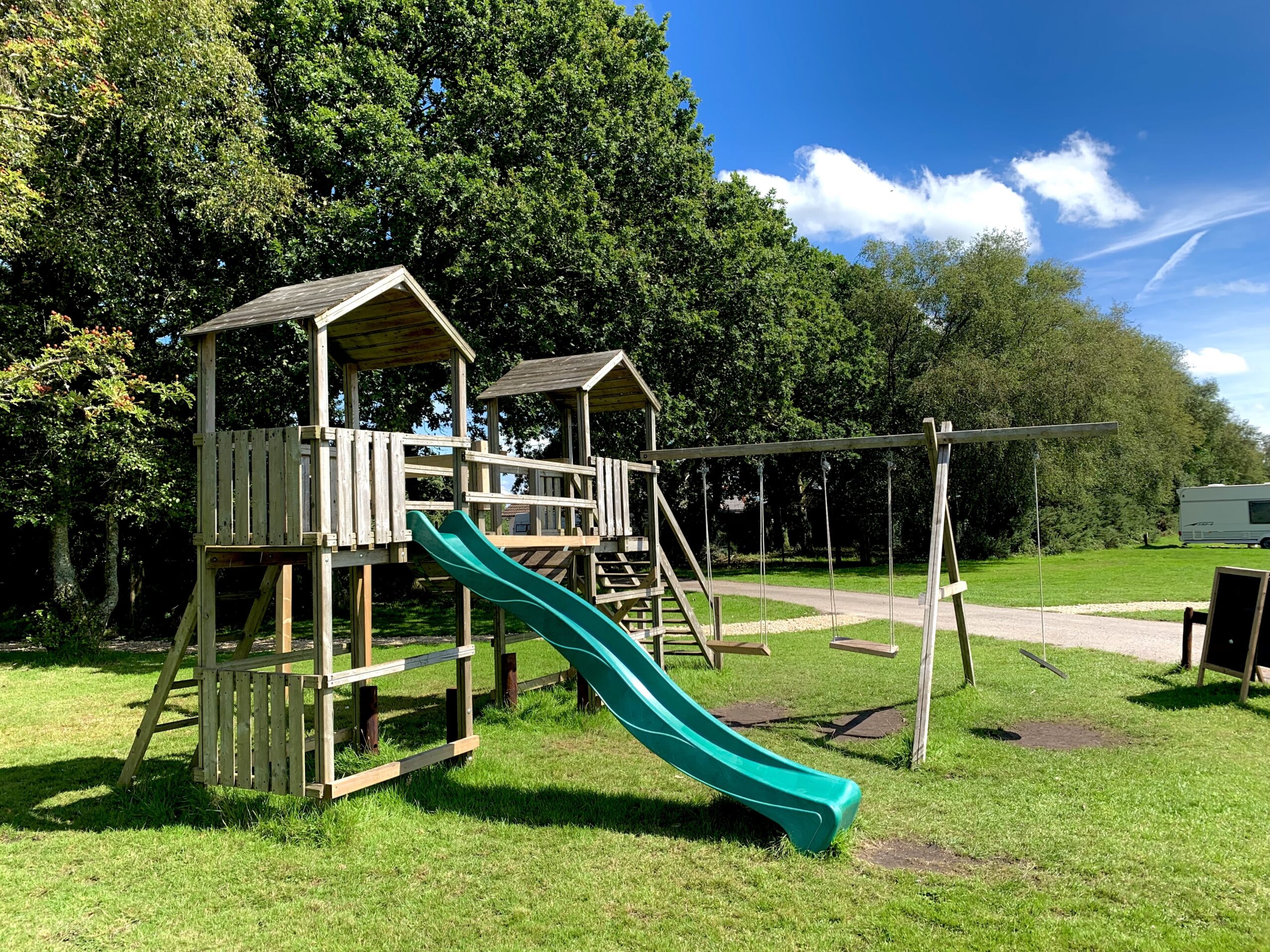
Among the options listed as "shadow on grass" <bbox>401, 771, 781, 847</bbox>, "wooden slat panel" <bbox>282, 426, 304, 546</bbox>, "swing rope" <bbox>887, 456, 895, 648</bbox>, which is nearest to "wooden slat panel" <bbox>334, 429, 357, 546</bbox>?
"wooden slat panel" <bbox>282, 426, 304, 546</bbox>

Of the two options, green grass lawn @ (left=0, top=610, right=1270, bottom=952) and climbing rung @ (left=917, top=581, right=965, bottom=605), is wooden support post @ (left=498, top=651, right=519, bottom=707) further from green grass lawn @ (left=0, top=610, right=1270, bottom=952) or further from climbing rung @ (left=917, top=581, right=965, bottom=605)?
climbing rung @ (left=917, top=581, right=965, bottom=605)

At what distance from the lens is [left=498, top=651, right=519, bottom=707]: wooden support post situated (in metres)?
9.39

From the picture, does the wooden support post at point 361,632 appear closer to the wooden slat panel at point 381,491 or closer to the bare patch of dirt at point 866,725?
the wooden slat panel at point 381,491

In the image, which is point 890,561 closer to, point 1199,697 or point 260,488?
point 1199,697

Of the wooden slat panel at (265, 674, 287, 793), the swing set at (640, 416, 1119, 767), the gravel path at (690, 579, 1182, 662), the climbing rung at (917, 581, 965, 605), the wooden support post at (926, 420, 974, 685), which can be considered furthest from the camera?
the gravel path at (690, 579, 1182, 662)

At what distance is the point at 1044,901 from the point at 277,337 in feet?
47.5

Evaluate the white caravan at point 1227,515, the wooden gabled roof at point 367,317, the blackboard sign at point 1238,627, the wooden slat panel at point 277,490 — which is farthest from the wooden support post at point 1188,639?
the white caravan at point 1227,515

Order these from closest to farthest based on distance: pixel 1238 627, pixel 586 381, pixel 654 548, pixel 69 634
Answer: pixel 1238 627 < pixel 586 381 < pixel 654 548 < pixel 69 634

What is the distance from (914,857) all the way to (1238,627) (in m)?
6.73

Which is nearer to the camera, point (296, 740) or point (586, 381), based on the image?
point (296, 740)

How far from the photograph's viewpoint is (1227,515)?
3553cm

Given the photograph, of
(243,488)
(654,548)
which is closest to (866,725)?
(654,548)

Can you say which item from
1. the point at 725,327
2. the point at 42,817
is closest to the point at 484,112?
the point at 725,327

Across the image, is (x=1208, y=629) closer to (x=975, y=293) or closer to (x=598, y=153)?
(x=598, y=153)
